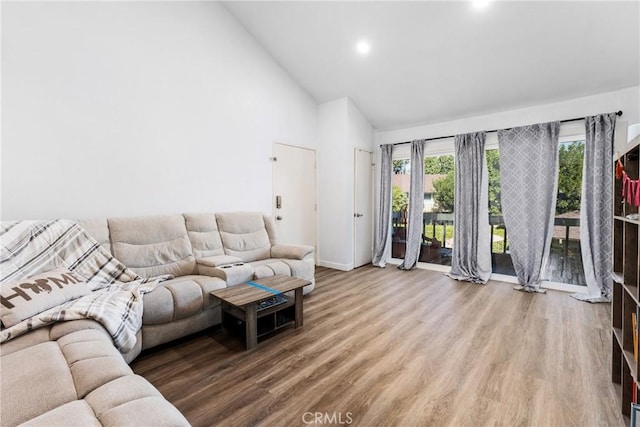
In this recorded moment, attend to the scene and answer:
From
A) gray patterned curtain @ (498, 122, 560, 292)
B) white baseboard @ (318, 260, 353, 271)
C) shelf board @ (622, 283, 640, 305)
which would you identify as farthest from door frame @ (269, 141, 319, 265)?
shelf board @ (622, 283, 640, 305)

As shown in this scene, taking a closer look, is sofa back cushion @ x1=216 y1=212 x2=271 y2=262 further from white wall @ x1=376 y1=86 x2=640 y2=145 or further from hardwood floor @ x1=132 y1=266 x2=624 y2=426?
white wall @ x1=376 y1=86 x2=640 y2=145

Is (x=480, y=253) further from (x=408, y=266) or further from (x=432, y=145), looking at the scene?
(x=432, y=145)

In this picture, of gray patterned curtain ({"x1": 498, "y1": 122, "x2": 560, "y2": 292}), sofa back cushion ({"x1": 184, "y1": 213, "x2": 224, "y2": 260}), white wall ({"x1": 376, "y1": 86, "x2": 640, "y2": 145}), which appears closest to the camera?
sofa back cushion ({"x1": 184, "y1": 213, "x2": 224, "y2": 260})

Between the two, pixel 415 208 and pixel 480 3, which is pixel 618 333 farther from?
pixel 415 208

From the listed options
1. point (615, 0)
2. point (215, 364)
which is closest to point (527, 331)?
point (215, 364)

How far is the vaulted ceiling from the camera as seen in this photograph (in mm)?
2689

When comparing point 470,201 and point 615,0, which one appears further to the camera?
point 470,201

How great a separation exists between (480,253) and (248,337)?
11.1 ft

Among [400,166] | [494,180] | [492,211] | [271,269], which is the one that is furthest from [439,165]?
[271,269]

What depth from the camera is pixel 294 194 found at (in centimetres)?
449

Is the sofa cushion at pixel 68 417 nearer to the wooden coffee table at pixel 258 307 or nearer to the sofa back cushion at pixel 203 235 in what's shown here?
the wooden coffee table at pixel 258 307

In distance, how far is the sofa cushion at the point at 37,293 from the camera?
1567 millimetres

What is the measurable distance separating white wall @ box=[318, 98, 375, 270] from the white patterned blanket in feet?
8.86

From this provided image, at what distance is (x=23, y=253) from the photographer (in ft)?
6.63
